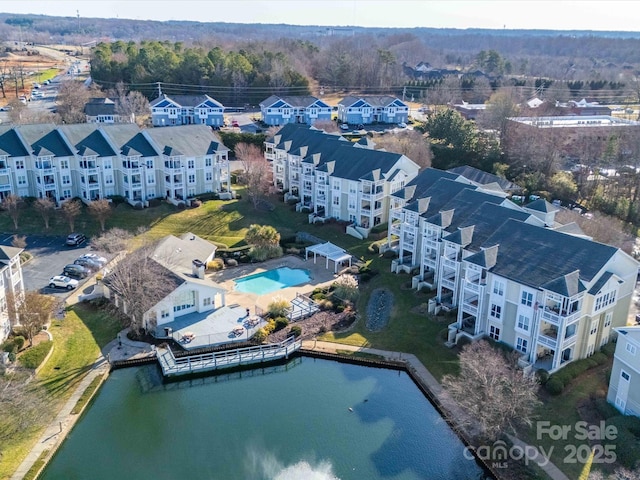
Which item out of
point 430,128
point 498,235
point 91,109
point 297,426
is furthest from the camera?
point 91,109

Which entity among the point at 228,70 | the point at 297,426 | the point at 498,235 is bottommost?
the point at 297,426

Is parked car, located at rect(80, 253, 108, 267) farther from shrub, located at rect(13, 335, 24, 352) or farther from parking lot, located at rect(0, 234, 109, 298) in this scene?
shrub, located at rect(13, 335, 24, 352)

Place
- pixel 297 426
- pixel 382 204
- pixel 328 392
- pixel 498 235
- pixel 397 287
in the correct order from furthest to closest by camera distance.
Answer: pixel 382 204 → pixel 397 287 → pixel 498 235 → pixel 328 392 → pixel 297 426

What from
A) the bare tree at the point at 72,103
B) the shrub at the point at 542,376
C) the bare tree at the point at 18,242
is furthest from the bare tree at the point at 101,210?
the shrub at the point at 542,376

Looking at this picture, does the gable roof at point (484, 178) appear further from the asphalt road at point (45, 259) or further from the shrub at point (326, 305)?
the asphalt road at point (45, 259)

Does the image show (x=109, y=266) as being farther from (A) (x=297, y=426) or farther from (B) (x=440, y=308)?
(B) (x=440, y=308)

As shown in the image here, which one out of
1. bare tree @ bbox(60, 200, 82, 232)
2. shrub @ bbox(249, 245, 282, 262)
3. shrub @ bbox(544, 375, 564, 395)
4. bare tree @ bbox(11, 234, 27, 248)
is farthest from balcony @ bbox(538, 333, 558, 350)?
bare tree @ bbox(60, 200, 82, 232)

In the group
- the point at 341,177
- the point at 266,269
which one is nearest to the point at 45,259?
the point at 266,269

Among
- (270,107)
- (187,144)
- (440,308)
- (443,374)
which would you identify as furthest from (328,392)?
(270,107)
